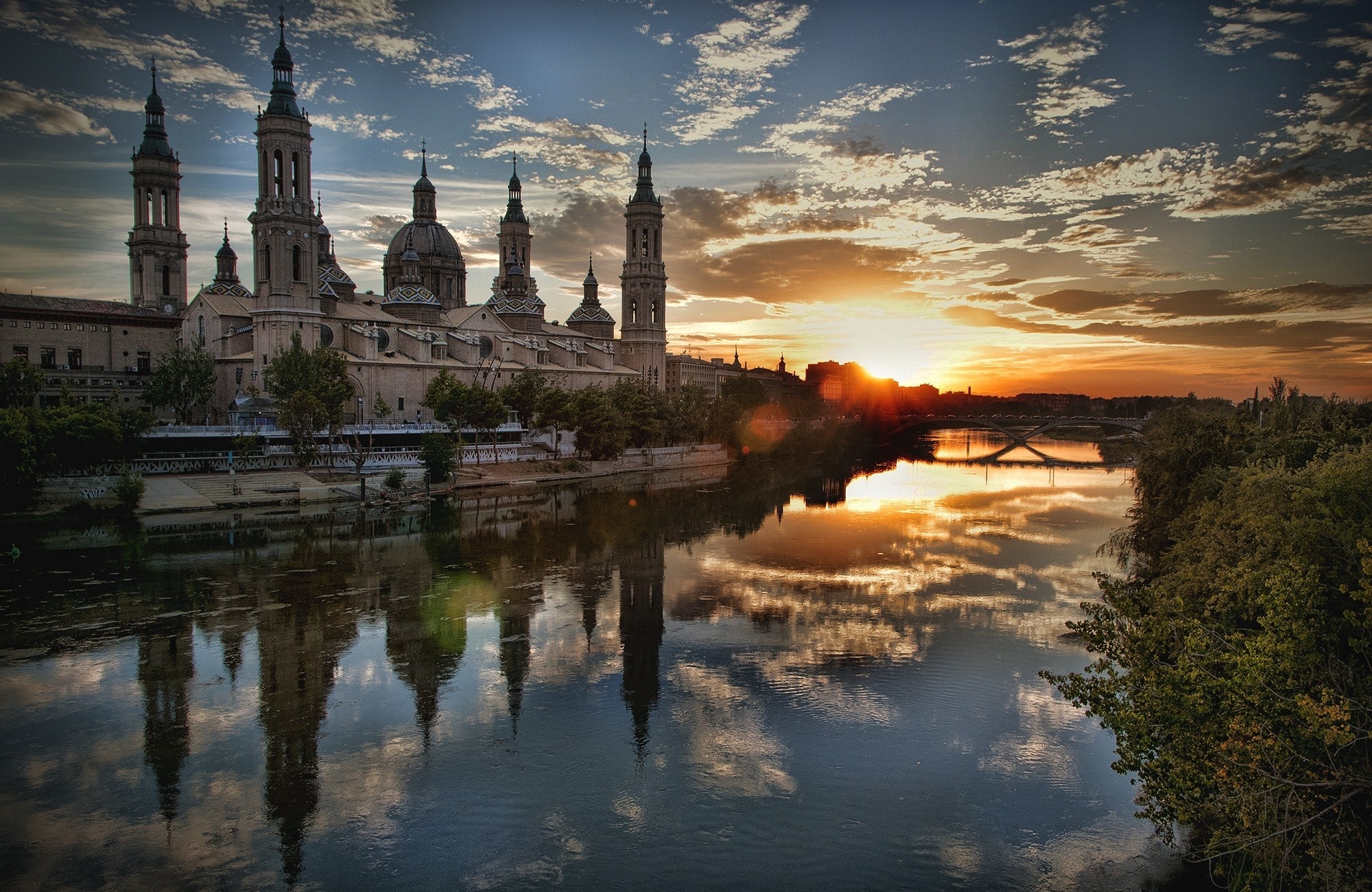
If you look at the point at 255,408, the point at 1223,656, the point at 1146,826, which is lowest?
the point at 1146,826

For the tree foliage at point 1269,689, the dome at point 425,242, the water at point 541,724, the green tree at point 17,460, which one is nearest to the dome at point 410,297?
the dome at point 425,242

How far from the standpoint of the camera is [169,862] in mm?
13781

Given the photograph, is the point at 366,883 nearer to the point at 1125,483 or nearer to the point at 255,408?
the point at 255,408

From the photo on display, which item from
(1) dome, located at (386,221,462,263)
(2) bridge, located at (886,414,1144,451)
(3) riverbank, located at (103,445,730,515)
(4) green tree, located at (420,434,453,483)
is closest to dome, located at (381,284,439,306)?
(1) dome, located at (386,221,462,263)

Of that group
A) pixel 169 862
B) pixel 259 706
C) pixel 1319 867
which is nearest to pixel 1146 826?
pixel 1319 867

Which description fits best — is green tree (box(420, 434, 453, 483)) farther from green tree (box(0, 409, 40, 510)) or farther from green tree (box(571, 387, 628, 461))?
green tree (box(0, 409, 40, 510))

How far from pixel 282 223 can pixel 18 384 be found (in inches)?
832

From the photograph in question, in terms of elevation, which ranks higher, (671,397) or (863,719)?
(671,397)

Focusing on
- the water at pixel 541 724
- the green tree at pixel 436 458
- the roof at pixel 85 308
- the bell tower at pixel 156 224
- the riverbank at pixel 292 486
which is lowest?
the water at pixel 541 724

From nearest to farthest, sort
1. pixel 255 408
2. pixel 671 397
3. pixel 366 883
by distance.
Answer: pixel 366 883 → pixel 255 408 → pixel 671 397

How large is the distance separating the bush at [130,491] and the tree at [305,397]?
10.6m

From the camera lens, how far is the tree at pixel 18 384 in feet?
154

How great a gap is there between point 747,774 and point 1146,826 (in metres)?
7.55

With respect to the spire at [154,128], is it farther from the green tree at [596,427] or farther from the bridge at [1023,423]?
the bridge at [1023,423]
